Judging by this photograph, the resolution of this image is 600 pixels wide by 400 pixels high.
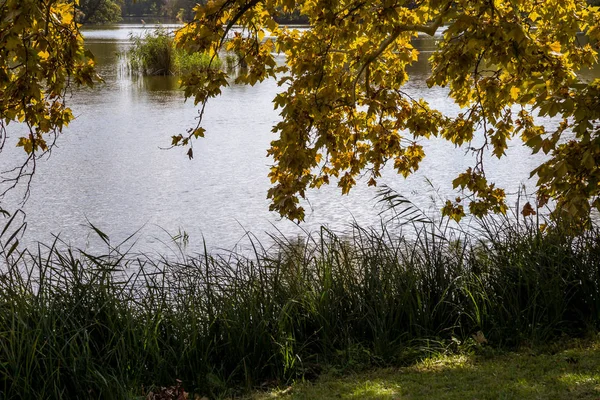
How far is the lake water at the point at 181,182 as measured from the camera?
29.2 feet

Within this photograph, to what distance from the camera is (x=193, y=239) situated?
8508 mm

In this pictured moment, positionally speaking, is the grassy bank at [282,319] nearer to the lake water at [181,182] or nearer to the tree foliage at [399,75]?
the tree foliage at [399,75]

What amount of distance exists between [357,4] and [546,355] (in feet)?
8.10

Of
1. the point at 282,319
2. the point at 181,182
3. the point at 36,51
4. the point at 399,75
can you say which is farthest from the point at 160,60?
the point at 282,319

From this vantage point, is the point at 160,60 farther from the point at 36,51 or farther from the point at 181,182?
the point at 36,51

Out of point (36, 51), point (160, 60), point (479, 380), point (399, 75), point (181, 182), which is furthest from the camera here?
point (160, 60)

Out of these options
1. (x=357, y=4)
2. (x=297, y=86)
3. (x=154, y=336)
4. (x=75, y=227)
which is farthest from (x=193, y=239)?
(x=154, y=336)

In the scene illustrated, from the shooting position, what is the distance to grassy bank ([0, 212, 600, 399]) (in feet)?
13.4

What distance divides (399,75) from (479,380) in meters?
3.29

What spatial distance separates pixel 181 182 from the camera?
35.8ft

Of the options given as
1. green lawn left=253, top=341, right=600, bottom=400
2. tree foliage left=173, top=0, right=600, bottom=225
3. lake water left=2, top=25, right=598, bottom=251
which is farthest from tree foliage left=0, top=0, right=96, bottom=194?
lake water left=2, top=25, right=598, bottom=251

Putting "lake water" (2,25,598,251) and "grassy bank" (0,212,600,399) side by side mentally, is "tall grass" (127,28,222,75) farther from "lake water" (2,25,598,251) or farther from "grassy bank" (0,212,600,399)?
"grassy bank" (0,212,600,399)

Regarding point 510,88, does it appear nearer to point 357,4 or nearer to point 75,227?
point 357,4

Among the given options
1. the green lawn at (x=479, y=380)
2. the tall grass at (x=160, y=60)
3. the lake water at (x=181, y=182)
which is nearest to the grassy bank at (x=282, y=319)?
the green lawn at (x=479, y=380)
